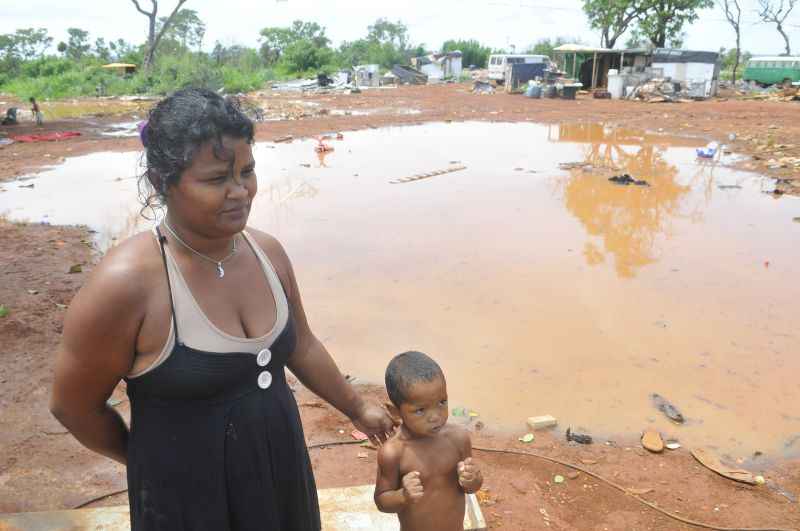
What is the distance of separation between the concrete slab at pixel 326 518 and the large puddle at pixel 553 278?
1447 millimetres

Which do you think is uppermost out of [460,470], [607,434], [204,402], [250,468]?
[204,402]

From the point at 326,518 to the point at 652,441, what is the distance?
2.13 meters

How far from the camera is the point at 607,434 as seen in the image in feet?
12.2

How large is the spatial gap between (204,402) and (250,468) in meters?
0.23

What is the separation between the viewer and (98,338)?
1316mm

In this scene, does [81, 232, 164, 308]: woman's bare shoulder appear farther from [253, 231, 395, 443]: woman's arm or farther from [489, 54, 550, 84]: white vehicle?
[489, 54, 550, 84]: white vehicle

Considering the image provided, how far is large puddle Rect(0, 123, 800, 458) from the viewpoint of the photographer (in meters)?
4.16

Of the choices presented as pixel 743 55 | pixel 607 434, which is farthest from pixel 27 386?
pixel 743 55

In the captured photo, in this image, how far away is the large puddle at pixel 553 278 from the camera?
4156 millimetres

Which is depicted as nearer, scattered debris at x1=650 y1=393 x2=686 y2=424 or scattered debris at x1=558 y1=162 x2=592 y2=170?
scattered debris at x1=650 y1=393 x2=686 y2=424

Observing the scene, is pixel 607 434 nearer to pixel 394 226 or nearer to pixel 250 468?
pixel 250 468

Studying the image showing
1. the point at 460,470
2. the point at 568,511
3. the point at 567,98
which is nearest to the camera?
the point at 460,470

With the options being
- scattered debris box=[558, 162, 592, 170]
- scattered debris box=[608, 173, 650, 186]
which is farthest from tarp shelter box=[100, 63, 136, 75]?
scattered debris box=[608, 173, 650, 186]

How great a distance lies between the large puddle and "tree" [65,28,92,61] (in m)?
49.9
